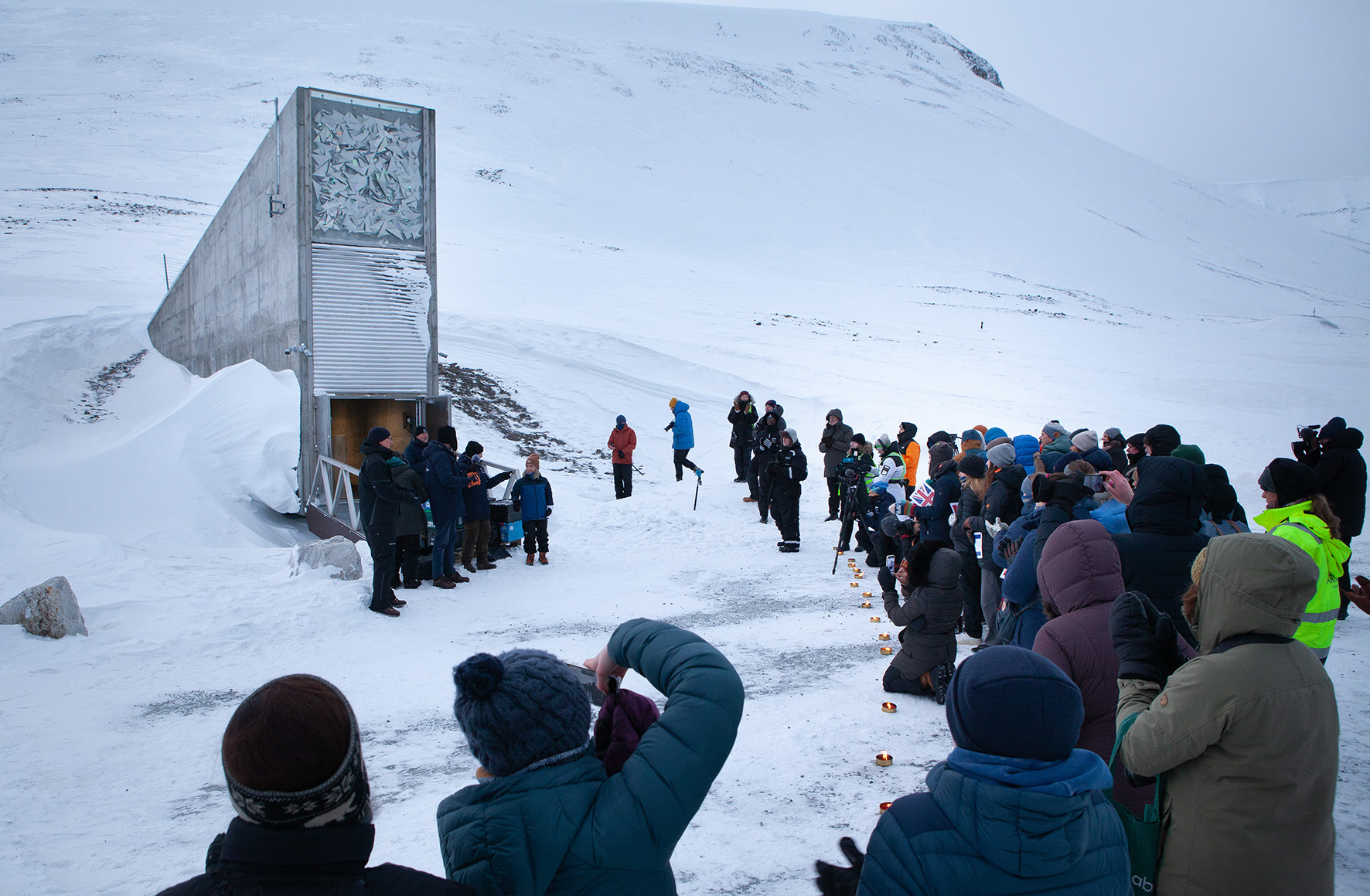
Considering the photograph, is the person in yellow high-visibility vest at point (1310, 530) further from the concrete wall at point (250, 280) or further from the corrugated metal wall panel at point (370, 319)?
the concrete wall at point (250, 280)

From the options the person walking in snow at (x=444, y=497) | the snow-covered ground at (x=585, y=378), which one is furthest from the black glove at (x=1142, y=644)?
the person walking in snow at (x=444, y=497)

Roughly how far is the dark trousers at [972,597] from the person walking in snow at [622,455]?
24.9 feet

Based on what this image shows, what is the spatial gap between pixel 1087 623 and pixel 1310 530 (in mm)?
2081

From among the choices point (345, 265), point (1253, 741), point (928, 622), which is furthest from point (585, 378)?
point (1253, 741)

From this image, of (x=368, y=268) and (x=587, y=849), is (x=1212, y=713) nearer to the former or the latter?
(x=587, y=849)

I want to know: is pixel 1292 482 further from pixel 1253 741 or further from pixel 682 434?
pixel 682 434

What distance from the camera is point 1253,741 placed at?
6.69ft

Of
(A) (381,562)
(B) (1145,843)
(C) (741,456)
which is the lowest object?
(A) (381,562)

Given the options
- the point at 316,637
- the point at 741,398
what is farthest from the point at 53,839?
the point at 741,398

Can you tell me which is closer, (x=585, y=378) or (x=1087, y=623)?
(x=1087, y=623)

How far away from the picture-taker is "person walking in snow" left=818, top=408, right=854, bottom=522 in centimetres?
1102

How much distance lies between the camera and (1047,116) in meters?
92.6

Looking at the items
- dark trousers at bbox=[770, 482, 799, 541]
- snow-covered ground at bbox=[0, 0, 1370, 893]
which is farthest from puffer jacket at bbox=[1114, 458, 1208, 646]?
dark trousers at bbox=[770, 482, 799, 541]

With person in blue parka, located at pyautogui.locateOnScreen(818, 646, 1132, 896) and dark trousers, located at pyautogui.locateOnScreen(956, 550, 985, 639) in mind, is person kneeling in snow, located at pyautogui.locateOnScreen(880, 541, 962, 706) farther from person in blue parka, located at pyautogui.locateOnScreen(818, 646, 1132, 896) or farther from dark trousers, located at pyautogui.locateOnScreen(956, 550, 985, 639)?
person in blue parka, located at pyautogui.locateOnScreen(818, 646, 1132, 896)
